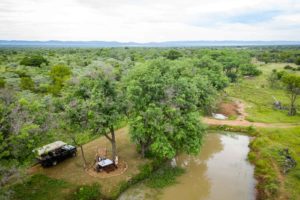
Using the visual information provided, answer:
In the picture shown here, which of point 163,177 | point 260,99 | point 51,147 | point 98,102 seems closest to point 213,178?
point 163,177

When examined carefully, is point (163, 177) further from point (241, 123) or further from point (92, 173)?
point (241, 123)

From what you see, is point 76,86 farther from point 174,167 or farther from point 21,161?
point 174,167

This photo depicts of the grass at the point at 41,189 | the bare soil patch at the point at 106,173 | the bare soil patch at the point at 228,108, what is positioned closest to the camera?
the grass at the point at 41,189

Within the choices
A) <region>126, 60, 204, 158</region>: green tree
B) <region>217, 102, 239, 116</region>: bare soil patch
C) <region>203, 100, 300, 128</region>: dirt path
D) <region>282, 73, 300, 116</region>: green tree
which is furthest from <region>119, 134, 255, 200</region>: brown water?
<region>282, 73, 300, 116</region>: green tree

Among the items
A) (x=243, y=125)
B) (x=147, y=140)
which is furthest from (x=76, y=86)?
(x=243, y=125)

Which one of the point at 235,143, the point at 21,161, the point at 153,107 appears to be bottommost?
the point at 235,143

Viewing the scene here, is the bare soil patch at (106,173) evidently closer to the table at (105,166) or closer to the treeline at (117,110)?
the table at (105,166)

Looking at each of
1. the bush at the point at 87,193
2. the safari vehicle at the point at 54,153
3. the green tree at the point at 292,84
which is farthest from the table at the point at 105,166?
the green tree at the point at 292,84
